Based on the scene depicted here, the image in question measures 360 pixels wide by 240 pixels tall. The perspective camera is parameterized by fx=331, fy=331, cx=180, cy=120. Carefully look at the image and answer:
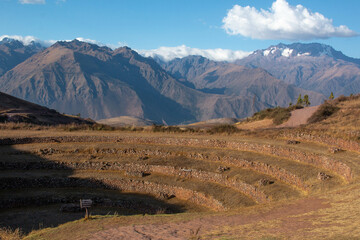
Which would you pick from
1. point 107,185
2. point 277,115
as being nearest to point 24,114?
point 107,185

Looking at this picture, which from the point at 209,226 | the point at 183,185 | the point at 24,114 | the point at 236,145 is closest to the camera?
the point at 209,226

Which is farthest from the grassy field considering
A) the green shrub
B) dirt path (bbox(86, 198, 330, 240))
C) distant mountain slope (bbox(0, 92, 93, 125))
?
distant mountain slope (bbox(0, 92, 93, 125))

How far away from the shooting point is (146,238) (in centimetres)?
1254

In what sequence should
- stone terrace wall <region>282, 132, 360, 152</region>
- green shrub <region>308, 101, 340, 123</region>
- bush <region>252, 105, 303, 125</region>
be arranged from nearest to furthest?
stone terrace wall <region>282, 132, 360, 152</region>
green shrub <region>308, 101, 340, 123</region>
bush <region>252, 105, 303, 125</region>

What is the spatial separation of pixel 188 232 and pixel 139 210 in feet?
44.0

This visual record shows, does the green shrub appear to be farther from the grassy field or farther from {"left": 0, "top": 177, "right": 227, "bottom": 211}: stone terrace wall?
{"left": 0, "top": 177, "right": 227, "bottom": 211}: stone terrace wall

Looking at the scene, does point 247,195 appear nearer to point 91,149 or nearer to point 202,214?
point 202,214

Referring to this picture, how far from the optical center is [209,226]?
44.9 ft

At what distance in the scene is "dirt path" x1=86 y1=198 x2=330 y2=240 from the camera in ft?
41.8

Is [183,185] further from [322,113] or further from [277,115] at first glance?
[277,115]

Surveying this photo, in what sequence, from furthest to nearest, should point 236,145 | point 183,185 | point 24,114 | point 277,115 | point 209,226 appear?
point 24,114, point 277,115, point 236,145, point 183,185, point 209,226

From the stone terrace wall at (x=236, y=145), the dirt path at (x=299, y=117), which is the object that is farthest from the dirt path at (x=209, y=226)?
the dirt path at (x=299, y=117)

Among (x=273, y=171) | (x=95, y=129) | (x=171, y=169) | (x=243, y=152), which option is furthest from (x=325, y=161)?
(x=95, y=129)

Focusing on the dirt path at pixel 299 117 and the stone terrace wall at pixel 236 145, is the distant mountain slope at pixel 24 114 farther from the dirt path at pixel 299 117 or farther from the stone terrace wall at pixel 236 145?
the dirt path at pixel 299 117
